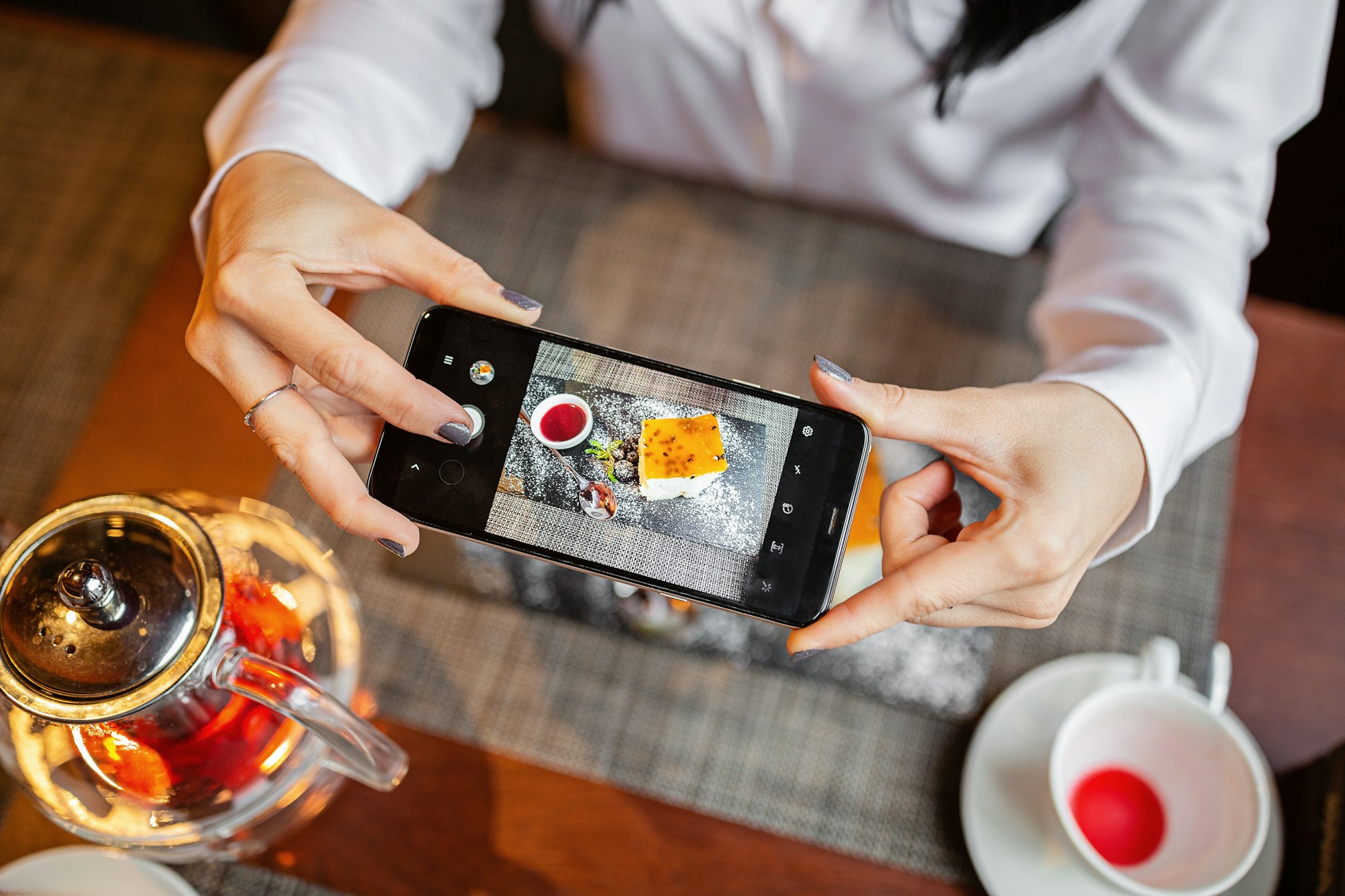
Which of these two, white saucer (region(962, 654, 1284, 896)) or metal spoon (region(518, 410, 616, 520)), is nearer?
metal spoon (region(518, 410, 616, 520))

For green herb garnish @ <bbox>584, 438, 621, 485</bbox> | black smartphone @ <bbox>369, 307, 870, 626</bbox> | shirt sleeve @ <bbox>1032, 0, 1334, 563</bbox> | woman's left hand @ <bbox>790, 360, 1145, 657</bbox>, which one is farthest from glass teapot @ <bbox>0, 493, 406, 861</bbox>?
shirt sleeve @ <bbox>1032, 0, 1334, 563</bbox>

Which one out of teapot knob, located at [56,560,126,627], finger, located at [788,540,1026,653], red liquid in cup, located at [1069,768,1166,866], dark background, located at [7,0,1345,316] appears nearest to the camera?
teapot knob, located at [56,560,126,627]

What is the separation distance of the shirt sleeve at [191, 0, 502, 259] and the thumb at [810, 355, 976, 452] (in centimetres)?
44

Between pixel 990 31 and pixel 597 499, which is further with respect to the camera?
pixel 990 31

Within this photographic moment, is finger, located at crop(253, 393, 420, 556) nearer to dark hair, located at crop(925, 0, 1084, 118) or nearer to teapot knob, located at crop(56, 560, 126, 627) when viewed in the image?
teapot knob, located at crop(56, 560, 126, 627)

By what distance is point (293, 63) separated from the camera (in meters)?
0.70

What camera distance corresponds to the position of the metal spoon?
54 centimetres

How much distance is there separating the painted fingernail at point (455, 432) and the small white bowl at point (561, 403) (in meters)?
0.04

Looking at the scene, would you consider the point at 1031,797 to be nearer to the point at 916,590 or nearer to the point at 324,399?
the point at 916,590

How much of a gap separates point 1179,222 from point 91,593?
84 centimetres

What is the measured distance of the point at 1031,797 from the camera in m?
0.66

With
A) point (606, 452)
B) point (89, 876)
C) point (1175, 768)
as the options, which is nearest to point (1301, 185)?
point (1175, 768)

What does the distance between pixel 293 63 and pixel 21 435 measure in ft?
1.66

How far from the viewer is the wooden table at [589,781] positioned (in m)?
0.68
